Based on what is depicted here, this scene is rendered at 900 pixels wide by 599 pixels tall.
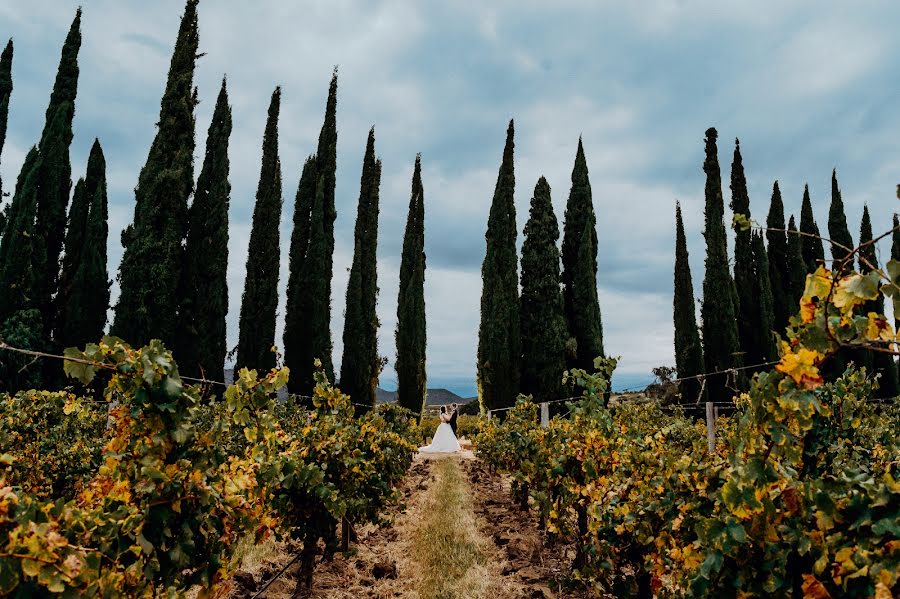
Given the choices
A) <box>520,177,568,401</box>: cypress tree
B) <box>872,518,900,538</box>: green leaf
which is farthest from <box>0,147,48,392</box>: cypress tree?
<box>872,518,900,538</box>: green leaf

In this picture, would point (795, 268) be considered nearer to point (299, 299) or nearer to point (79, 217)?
point (299, 299)

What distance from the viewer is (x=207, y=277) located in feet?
59.0

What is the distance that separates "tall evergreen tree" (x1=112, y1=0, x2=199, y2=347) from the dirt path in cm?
1163

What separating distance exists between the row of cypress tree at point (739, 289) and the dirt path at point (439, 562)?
13.7 m

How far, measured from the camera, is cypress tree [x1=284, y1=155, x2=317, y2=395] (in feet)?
64.5

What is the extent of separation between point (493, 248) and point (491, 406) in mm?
6719

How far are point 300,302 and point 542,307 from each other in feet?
30.8

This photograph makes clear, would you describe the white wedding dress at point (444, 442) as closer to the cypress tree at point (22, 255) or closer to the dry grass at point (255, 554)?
the dry grass at point (255, 554)

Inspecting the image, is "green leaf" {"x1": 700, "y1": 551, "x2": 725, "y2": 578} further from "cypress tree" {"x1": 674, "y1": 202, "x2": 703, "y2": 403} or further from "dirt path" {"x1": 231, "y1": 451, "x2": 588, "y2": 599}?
"cypress tree" {"x1": 674, "y1": 202, "x2": 703, "y2": 403}

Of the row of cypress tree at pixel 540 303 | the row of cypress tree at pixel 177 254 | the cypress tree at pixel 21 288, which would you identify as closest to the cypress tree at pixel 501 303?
the row of cypress tree at pixel 540 303

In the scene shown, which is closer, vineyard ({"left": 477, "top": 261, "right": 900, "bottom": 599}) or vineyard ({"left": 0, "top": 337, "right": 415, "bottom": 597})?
vineyard ({"left": 477, "top": 261, "right": 900, "bottom": 599})

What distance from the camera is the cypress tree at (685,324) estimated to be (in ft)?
71.9

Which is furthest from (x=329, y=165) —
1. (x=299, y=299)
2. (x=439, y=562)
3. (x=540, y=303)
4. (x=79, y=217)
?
(x=439, y=562)

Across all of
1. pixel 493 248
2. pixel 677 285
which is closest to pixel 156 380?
pixel 493 248
